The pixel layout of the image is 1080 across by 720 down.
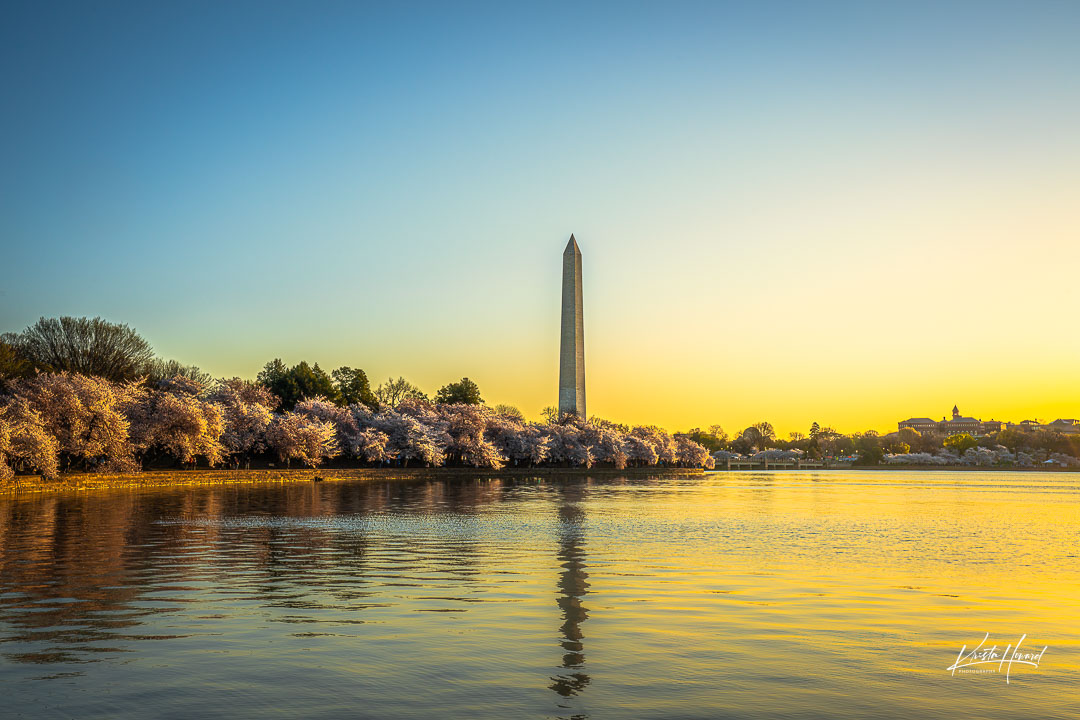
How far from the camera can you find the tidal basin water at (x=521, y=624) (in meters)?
7.55

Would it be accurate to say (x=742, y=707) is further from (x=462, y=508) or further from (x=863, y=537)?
(x=462, y=508)

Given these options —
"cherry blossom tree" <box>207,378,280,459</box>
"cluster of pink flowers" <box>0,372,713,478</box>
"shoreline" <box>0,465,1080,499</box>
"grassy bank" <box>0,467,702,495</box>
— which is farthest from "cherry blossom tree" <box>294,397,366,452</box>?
"cherry blossom tree" <box>207,378,280,459</box>

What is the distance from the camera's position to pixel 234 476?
58500mm

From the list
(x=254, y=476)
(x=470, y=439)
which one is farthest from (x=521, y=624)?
(x=470, y=439)

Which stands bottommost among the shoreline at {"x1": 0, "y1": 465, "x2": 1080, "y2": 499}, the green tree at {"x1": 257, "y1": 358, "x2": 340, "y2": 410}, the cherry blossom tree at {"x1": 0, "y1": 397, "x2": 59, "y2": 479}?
the shoreline at {"x1": 0, "y1": 465, "x2": 1080, "y2": 499}

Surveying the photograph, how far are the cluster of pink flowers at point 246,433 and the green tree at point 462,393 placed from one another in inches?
317

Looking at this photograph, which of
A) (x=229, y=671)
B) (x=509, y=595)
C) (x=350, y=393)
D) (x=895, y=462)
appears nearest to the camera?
(x=229, y=671)

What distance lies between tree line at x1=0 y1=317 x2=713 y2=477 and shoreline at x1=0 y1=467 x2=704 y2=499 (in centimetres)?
92

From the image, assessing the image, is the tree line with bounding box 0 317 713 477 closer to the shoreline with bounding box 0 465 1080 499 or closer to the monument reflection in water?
the shoreline with bounding box 0 465 1080 499

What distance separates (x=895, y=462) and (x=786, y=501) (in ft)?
539

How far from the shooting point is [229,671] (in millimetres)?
8359

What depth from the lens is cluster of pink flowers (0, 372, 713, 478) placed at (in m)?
47.1

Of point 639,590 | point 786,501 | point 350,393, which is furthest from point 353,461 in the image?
point 639,590

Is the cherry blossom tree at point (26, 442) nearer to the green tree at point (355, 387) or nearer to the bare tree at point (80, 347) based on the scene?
the bare tree at point (80, 347)
